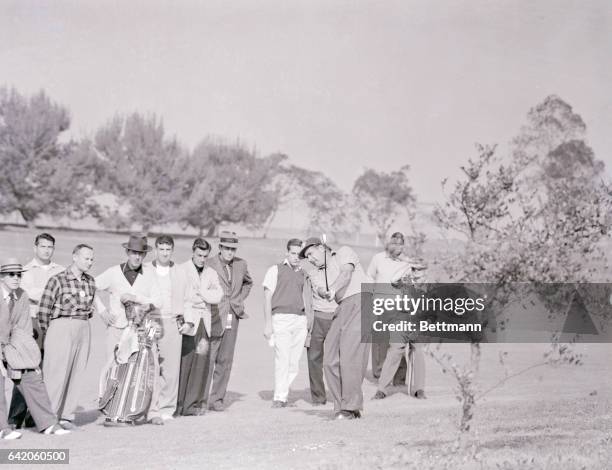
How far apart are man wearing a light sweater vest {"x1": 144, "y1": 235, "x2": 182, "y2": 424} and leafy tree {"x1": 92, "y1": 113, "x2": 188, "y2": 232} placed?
663cm

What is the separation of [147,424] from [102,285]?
104 cm

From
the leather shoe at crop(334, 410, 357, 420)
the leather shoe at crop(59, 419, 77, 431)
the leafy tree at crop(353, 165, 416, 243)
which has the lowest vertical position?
the leather shoe at crop(59, 419, 77, 431)

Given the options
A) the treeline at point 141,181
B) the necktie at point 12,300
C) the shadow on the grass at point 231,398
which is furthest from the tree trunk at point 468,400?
the treeline at point 141,181

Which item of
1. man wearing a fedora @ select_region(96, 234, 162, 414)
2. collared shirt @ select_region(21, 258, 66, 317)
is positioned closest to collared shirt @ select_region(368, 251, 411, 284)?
man wearing a fedora @ select_region(96, 234, 162, 414)

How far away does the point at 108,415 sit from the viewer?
5.64m

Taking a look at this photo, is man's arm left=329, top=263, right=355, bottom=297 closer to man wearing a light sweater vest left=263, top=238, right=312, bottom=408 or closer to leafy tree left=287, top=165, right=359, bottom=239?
man wearing a light sweater vest left=263, top=238, right=312, bottom=408

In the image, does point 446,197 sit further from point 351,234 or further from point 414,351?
point 351,234

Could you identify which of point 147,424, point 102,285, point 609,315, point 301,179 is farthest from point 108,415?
point 301,179

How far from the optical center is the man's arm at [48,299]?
5551 millimetres

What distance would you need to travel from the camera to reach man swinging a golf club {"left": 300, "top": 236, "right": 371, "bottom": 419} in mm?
5914

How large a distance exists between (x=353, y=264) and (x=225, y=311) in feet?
4.11

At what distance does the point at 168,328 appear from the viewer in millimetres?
6078

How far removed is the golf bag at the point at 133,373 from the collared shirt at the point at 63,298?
0.38 meters

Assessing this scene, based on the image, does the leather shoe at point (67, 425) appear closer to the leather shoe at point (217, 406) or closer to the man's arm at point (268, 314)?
the leather shoe at point (217, 406)
